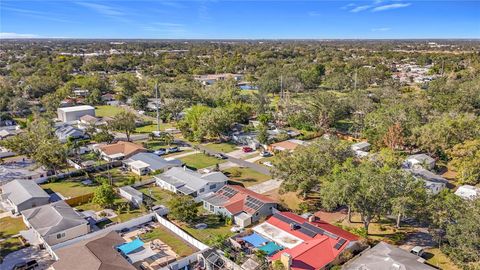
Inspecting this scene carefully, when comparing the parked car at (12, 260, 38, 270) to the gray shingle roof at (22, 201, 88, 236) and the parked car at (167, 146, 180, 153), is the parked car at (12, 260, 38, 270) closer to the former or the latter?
the gray shingle roof at (22, 201, 88, 236)

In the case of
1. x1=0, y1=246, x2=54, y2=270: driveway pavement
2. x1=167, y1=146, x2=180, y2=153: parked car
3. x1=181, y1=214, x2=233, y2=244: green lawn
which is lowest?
x1=181, y1=214, x2=233, y2=244: green lawn

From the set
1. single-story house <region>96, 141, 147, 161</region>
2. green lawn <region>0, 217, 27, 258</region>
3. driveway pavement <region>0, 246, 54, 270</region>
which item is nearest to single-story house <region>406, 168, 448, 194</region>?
Result: driveway pavement <region>0, 246, 54, 270</region>

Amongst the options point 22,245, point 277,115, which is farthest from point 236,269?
point 277,115

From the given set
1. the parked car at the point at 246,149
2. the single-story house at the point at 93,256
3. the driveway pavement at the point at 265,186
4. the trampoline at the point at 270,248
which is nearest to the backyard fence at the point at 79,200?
the single-story house at the point at 93,256

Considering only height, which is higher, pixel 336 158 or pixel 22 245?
pixel 336 158

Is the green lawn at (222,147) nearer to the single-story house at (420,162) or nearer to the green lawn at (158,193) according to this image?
the green lawn at (158,193)

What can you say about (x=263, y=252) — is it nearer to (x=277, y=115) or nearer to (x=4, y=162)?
(x=4, y=162)

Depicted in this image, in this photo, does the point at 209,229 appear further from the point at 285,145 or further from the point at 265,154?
the point at 285,145
